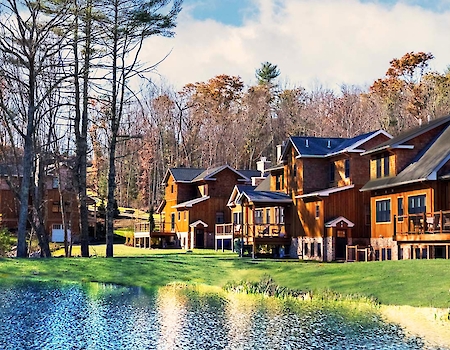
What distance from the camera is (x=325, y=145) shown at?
49.4 m

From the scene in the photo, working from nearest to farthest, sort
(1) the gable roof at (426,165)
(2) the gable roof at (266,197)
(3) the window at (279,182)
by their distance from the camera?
(1) the gable roof at (426,165)
(2) the gable roof at (266,197)
(3) the window at (279,182)

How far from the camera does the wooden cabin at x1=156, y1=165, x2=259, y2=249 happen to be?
63.8 meters

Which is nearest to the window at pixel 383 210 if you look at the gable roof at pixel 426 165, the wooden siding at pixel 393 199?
the wooden siding at pixel 393 199

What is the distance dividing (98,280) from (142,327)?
50.6 feet

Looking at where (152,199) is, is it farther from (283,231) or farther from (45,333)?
(45,333)

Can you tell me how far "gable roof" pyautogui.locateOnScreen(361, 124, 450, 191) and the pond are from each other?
12520mm

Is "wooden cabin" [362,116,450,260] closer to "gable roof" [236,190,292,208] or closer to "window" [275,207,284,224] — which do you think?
"gable roof" [236,190,292,208]

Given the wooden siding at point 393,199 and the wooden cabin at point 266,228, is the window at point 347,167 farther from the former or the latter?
the wooden cabin at point 266,228

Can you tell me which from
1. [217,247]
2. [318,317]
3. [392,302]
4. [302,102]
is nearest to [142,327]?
[318,317]

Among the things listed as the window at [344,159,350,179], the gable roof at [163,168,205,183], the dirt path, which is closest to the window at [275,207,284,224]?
the window at [344,159,350,179]

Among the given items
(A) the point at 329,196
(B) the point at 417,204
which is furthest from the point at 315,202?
(B) the point at 417,204

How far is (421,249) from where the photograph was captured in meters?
36.8

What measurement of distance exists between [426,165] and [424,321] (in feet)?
54.9

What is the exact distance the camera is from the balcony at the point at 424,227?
113ft
